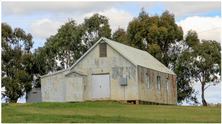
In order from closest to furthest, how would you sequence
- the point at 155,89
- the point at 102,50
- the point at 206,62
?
the point at 102,50, the point at 155,89, the point at 206,62

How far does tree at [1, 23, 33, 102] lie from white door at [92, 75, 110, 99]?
79.1 feet

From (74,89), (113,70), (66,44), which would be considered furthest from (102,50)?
(66,44)

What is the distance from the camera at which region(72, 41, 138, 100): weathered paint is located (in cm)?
3550

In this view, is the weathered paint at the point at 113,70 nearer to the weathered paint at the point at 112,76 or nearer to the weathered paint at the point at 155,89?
the weathered paint at the point at 112,76

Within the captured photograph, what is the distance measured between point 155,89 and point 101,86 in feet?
22.1

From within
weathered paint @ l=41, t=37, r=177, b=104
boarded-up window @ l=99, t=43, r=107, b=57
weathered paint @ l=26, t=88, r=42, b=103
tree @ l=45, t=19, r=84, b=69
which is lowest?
weathered paint @ l=26, t=88, r=42, b=103

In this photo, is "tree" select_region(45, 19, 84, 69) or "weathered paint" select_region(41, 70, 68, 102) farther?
"tree" select_region(45, 19, 84, 69)

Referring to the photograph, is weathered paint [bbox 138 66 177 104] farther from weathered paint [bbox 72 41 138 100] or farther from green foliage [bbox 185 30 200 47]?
green foliage [bbox 185 30 200 47]

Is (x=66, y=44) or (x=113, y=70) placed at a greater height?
(x=66, y=44)

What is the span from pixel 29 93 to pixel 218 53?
30567 mm

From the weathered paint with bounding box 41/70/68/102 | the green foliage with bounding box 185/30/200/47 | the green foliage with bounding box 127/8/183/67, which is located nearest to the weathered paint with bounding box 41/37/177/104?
the weathered paint with bounding box 41/70/68/102

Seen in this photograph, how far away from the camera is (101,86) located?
36.2 m

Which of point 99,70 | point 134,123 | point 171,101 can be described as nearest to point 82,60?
point 99,70

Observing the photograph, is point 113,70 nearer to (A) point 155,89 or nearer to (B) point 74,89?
(B) point 74,89
